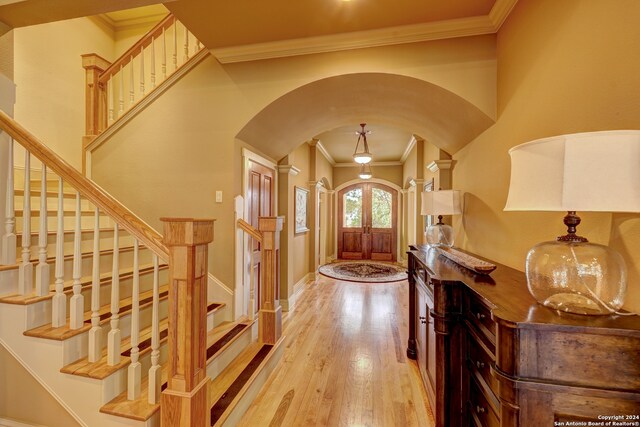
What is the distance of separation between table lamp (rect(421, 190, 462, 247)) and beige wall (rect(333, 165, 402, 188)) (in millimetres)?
5025

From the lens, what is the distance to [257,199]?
10.9 ft

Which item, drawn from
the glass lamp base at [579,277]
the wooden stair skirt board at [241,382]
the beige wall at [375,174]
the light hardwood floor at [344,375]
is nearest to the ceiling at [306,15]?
the glass lamp base at [579,277]

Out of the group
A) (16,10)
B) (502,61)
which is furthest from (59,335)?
(502,61)

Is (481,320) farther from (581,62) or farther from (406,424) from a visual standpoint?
(581,62)

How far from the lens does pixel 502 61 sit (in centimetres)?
206

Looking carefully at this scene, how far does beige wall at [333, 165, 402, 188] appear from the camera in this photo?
7691 millimetres

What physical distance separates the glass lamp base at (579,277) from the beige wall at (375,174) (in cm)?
690

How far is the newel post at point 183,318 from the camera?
1301 mm

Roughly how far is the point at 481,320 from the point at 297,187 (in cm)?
396

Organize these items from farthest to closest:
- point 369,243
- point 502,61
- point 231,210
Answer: point 369,243
point 231,210
point 502,61

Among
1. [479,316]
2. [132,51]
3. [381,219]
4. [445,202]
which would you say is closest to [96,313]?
[479,316]

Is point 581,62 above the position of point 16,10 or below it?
below

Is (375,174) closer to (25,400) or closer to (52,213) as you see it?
(52,213)

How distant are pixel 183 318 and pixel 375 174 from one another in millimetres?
7087
